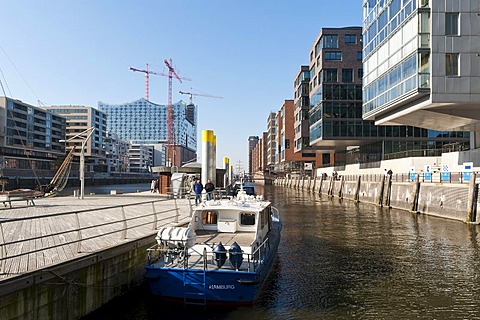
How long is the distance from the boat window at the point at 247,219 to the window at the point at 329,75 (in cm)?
7068

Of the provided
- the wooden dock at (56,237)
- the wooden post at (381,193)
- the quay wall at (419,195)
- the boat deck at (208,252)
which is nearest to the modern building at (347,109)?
the quay wall at (419,195)

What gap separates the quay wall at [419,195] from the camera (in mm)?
31394

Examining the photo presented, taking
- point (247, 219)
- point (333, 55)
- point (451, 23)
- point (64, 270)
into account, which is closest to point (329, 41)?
point (333, 55)

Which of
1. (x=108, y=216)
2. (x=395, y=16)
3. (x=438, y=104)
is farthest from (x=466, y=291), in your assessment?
Result: (x=395, y=16)

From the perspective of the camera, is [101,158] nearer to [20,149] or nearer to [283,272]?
[20,149]

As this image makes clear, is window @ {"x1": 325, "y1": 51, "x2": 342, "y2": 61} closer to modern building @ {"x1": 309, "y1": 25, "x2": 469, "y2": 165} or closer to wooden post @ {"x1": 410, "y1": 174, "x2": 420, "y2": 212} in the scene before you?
modern building @ {"x1": 309, "y1": 25, "x2": 469, "y2": 165}

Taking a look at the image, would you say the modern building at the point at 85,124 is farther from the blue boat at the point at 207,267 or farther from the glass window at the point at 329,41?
the blue boat at the point at 207,267

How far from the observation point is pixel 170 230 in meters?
13.3

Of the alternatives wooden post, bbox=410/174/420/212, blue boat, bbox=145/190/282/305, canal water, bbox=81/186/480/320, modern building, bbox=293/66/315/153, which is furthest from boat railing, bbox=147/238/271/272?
modern building, bbox=293/66/315/153

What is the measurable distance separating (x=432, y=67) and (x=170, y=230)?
3496 cm

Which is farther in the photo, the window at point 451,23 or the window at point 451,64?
the window at point 451,23

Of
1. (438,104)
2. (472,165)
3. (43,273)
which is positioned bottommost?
(43,273)

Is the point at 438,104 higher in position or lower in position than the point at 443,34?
lower

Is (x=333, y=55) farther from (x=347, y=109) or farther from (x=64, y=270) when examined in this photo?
(x=64, y=270)
